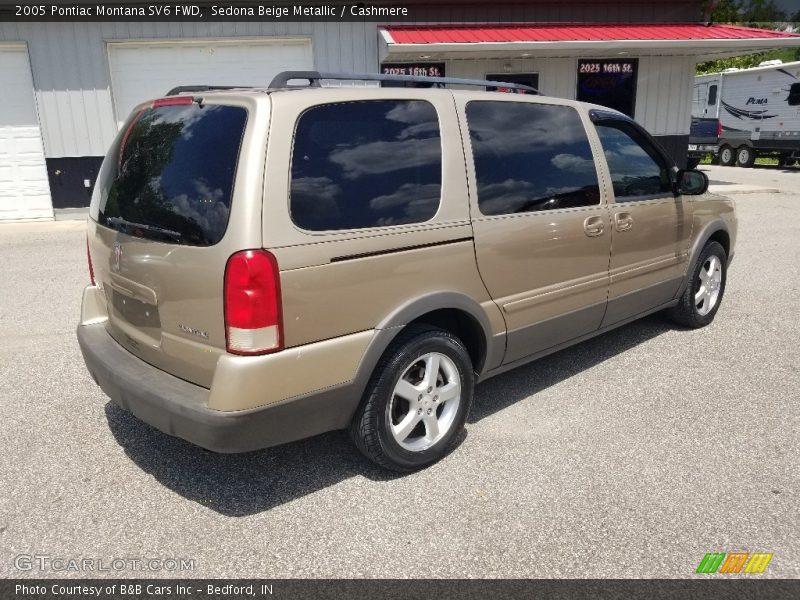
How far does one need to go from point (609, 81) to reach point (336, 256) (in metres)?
13.3

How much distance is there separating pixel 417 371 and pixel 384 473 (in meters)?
0.55

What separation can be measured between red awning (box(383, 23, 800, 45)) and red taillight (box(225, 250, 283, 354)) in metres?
9.76

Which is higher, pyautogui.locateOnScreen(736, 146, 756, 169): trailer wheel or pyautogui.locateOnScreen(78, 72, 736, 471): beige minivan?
pyautogui.locateOnScreen(78, 72, 736, 471): beige minivan

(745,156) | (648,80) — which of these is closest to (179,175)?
(648,80)

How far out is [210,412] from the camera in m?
2.57

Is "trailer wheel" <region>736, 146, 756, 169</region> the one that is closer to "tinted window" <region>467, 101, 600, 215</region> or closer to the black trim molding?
the black trim molding

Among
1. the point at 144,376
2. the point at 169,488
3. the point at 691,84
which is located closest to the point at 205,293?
the point at 144,376

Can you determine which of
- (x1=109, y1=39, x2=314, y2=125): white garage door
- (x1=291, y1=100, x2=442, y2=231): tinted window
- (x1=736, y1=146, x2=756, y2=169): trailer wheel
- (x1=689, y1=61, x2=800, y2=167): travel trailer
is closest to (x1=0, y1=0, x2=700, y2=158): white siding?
(x1=109, y1=39, x2=314, y2=125): white garage door

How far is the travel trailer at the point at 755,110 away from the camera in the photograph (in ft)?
64.8

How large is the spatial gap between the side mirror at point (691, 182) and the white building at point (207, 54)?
24.8 ft

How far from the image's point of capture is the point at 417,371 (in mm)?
3238

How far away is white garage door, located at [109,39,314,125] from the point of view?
1167 centimetres

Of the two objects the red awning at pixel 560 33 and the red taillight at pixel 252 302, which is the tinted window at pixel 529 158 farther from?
the red awning at pixel 560 33

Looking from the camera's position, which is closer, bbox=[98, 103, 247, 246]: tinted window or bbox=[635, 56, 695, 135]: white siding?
bbox=[98, 103, 247, 246]: tinted window
